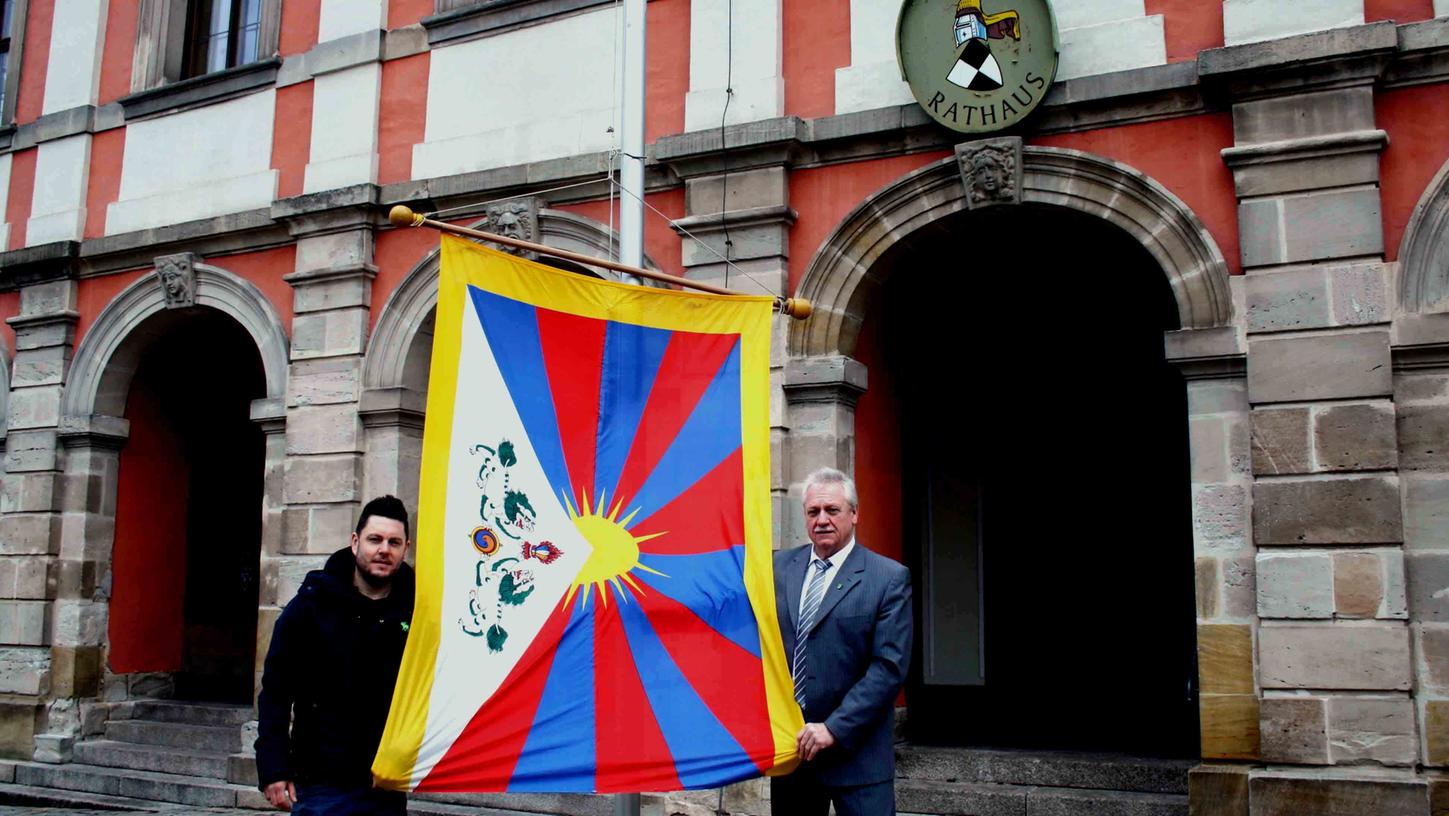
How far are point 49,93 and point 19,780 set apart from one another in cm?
572

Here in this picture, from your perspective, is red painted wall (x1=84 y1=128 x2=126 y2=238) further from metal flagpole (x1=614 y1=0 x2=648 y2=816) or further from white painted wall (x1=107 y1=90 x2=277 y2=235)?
metal flagpole (x1=614 y1=0 x2=648 y2=816)

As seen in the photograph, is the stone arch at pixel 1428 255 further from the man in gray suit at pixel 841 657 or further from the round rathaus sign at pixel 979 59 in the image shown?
the man in gray suit at pixel 841 657

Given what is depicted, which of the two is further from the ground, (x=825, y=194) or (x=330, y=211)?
(x=330, y=211)

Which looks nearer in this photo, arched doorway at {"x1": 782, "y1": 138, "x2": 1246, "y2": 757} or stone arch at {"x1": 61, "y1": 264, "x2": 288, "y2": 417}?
arched doorway at {"x1": 782, "y1": 138, "x2": 1246, "y2": 757}

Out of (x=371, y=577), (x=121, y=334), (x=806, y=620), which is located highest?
(x=121, y=334)

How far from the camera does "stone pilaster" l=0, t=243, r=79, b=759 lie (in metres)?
10.4

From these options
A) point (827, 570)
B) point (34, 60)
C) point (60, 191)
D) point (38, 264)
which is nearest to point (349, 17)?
point (60, 191)

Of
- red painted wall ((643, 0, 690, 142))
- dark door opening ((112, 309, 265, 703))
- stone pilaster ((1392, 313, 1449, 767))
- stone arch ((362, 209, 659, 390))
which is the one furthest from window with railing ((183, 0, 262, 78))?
stone pilaster ((1392, 313, 1449, 767))

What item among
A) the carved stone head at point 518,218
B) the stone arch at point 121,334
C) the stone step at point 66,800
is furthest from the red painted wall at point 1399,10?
the stone step at point 66,800

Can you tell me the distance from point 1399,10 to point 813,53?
3.23 m

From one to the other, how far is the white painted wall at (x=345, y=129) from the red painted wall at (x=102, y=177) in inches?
85.3

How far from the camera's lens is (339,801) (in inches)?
164

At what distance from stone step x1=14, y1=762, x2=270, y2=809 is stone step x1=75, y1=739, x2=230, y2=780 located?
0.21ft

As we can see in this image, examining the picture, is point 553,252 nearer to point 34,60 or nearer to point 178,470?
point 178,470
